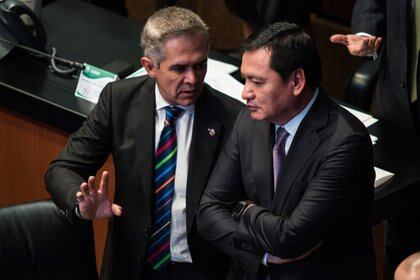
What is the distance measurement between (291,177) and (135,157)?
0.59 metres

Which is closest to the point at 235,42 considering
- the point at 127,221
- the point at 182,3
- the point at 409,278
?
the point at 182,3

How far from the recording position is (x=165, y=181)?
121 inches

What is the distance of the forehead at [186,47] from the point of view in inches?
117

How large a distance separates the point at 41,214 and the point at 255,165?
0.74 m

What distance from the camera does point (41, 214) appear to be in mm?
3098

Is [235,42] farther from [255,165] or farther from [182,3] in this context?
[255,165]

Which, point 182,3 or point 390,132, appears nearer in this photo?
point 390,132

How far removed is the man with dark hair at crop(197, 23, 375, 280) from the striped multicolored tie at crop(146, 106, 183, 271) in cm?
20

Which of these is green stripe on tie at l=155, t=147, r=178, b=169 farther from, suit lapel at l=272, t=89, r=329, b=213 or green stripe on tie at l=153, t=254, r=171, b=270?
suit lapel at l=272, t=89, r=329, b=213

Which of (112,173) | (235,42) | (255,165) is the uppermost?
(255,165)

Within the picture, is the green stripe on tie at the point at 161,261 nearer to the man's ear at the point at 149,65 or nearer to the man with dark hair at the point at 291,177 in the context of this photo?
the man with dark hair at the point at 291,177

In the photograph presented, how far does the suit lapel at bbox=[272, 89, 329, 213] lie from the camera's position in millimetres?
2715

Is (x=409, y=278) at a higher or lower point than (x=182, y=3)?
higher

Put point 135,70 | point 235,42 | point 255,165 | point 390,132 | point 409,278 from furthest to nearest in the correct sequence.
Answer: point 235,42 < point 135,70 < point 390,132 < point 255,165 < point 409,278
